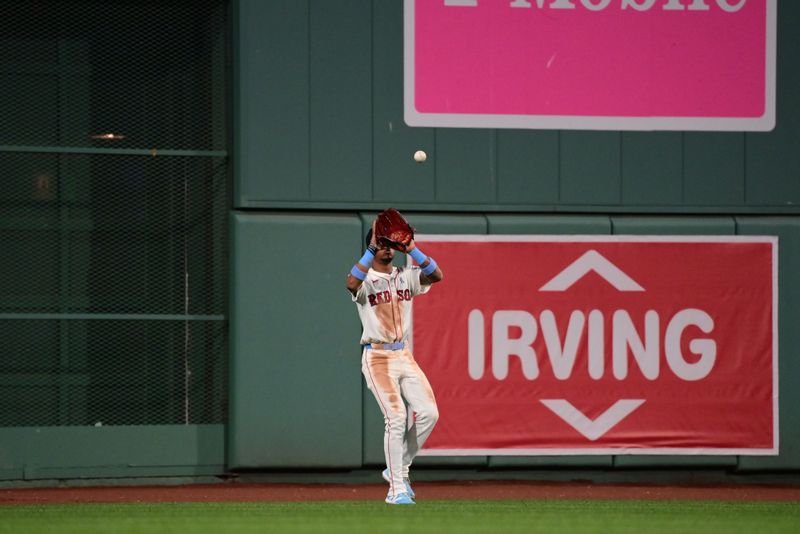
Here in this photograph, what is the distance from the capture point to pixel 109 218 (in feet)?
38.6

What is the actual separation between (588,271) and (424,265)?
2.85 metres

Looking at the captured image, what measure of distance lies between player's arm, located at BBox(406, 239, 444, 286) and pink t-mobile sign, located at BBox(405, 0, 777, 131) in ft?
8.52

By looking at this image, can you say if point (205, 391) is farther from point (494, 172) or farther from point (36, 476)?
point (494, 172)

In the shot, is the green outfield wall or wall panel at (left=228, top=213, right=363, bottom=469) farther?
wall panel at (left=228, top=213, right=363, bottom=469)

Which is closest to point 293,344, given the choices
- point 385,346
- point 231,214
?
point 231,214

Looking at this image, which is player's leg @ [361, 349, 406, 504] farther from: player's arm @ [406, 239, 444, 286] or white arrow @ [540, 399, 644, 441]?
white arrow @ [540, 399, 644, 441]

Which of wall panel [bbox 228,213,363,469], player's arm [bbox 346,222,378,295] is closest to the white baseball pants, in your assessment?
player's arm [bbox 346,222,378,295]

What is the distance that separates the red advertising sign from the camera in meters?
12.2

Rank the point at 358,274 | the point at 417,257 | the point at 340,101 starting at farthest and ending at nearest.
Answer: the point at 340,101 → the point at 417,257 → the point at 358,274

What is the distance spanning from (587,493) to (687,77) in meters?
3.85

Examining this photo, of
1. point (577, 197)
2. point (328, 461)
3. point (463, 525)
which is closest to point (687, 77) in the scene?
point (577, 197)

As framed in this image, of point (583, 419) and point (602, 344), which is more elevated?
point (602, 344)

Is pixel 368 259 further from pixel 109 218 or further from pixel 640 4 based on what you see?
pixel 640 4

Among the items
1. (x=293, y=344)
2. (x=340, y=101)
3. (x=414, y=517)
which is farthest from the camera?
(x=340, y=101)
